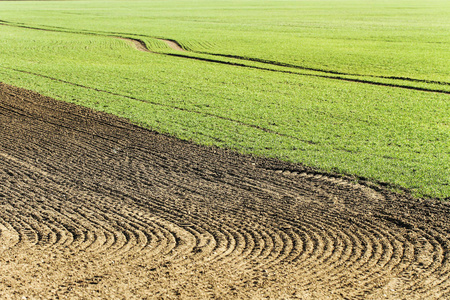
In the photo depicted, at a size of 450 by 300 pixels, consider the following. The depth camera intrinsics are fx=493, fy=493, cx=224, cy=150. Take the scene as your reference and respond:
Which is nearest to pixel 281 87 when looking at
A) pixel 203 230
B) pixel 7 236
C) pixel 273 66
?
pixel 273 66

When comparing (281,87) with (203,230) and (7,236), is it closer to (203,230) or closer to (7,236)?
(203,230)

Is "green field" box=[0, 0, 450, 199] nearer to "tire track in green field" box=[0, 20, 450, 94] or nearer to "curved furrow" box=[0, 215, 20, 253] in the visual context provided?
"tire track in green field" box=[0, 20, 450, 94]

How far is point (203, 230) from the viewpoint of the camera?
966 centimetres

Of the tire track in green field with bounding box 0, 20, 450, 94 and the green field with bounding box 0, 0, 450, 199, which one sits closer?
the green field with bounding box 0, 0, 450, 199

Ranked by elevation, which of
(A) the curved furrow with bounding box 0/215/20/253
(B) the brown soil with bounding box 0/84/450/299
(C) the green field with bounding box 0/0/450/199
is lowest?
(A) the curved furrow with bounding box 0/215/20/253

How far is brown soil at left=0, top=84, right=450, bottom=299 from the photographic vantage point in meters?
7.80

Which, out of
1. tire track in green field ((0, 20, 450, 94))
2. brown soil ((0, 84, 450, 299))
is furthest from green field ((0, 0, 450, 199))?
brown soil ((0, 84, 450, 299))

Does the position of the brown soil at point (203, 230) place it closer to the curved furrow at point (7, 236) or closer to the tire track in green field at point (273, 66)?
the curved furrow at point (7, 236)

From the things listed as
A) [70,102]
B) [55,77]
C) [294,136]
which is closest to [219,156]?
[294,136]

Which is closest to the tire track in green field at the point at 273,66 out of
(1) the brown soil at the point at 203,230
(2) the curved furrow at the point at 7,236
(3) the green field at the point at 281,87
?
(3) the green field at the point at 281,87

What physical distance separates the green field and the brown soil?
6.07ft

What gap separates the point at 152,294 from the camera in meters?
7.56

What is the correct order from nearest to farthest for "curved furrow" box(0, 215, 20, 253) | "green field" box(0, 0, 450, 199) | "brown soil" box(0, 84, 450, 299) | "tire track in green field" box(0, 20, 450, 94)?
1. "brown soil" box(0, 84, 450, 299)
2. "curved furrow" box(0, 215, 20, 253)
3. "green field" box(0, 0, 450, 199)
4. "tire track in green field" box(0, 20, 450, 94)

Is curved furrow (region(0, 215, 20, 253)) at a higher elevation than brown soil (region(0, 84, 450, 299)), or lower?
lower
